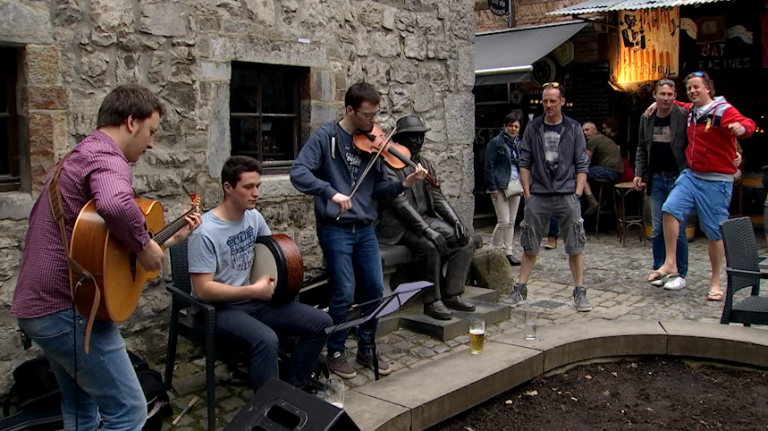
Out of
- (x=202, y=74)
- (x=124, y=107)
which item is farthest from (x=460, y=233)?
(x=124, y=107)

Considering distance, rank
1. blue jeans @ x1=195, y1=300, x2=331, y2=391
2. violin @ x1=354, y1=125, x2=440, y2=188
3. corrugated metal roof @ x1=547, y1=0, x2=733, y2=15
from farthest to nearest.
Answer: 1. corrugated metal roof @ x1=547, y1=0, x2=733, y2=15
2. violin @ x1=354, y1=125, x2=440, y2=188
3. blue jeans @ x1=195, y1=300, x2=331, y2=391

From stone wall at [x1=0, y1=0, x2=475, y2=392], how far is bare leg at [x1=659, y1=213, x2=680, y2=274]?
191 centimetres

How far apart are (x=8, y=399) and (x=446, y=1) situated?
4848mm

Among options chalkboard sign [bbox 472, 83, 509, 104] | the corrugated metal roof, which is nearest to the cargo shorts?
the corrugated metal roof

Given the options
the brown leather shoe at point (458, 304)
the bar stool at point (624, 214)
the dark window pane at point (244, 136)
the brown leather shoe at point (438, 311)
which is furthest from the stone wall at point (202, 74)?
the bar stool at point (624, 214)

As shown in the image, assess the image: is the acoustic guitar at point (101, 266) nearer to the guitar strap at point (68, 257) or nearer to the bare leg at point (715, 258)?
the guitar strap at point (68, 257)

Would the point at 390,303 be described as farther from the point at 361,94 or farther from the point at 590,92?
the point at 590,92

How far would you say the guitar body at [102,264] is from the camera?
2.68m

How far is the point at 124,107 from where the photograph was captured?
112 inches

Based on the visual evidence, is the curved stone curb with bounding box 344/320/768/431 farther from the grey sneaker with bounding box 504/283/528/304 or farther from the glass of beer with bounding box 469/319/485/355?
the grey sneaker with bounding box 504/283/528/304

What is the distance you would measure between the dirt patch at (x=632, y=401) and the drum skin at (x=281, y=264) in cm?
113

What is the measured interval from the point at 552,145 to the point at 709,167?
4.80 feet

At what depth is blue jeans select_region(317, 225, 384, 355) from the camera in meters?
4.63

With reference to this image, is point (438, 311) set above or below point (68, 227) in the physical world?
below
